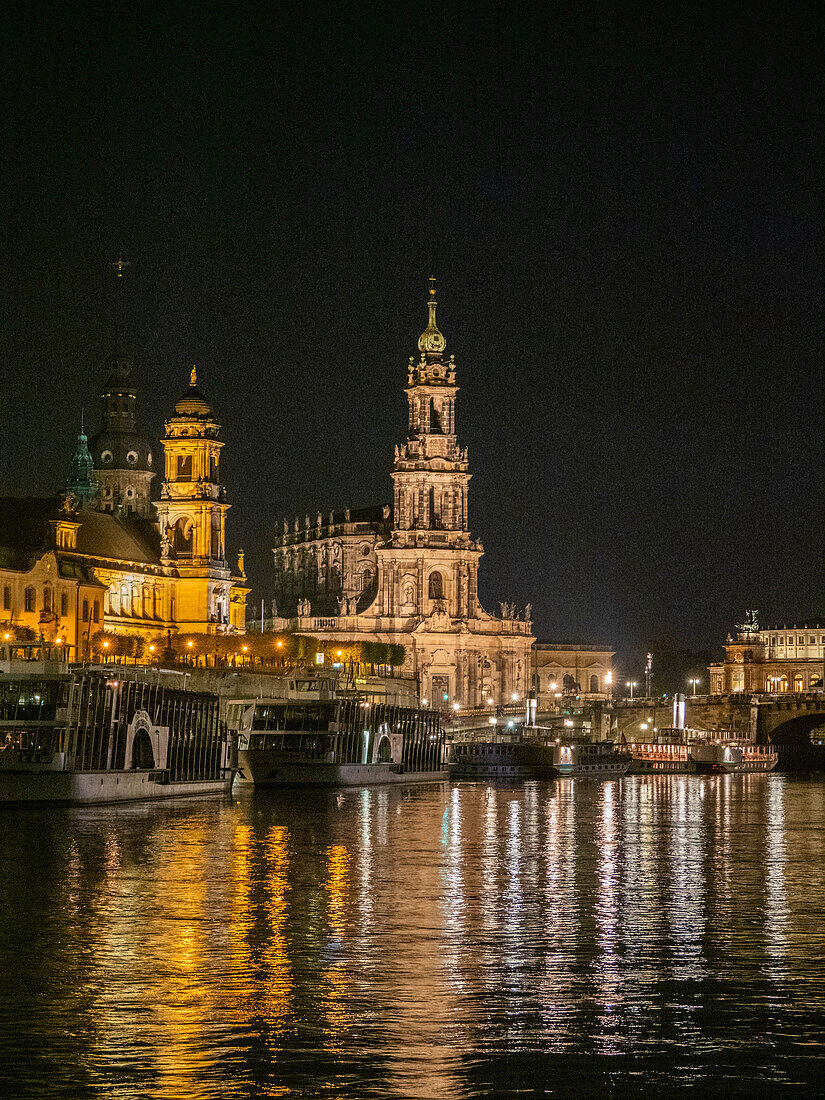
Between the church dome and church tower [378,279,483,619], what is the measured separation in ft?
91.3

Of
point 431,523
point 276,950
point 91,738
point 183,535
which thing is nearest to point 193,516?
point 183,535

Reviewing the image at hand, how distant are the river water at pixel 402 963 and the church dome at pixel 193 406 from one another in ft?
325

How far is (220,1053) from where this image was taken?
85.6 ft

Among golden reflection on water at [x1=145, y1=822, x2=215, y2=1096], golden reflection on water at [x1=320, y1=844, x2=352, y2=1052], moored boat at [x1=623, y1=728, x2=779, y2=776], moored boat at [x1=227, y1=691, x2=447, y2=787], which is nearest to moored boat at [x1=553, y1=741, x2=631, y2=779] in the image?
moored boat at [x1=623, y1=728, x2=779, y2=776]

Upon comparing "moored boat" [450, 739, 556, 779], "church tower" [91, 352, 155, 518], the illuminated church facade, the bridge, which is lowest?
"moored boat" [450, 739, 556, 779]

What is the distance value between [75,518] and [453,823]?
7998 centimetres

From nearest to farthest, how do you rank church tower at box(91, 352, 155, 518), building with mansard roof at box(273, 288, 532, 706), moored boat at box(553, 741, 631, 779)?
moored boat at box(553, 741, 631, 779) → building with mansard roof at box(273, 288, 532, 706) → church tower at box(91, 352, 155, 518)

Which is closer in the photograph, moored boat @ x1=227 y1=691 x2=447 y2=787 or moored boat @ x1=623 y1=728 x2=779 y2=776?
moored boat @ x1=227 y1=691 x2=447 y2=787

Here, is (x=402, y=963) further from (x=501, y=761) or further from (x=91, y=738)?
(x=501, y=761)

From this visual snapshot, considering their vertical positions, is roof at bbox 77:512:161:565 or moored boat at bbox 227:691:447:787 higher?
roof at bbox 77:512:161:565

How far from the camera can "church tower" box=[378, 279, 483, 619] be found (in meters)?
182

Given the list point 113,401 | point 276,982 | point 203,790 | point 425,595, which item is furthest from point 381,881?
point 113,401

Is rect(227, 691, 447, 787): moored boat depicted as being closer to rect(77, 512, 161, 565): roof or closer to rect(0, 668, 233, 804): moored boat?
rect(0, 668, 233, 804): moored boat

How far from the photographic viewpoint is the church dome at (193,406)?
16088 cm
